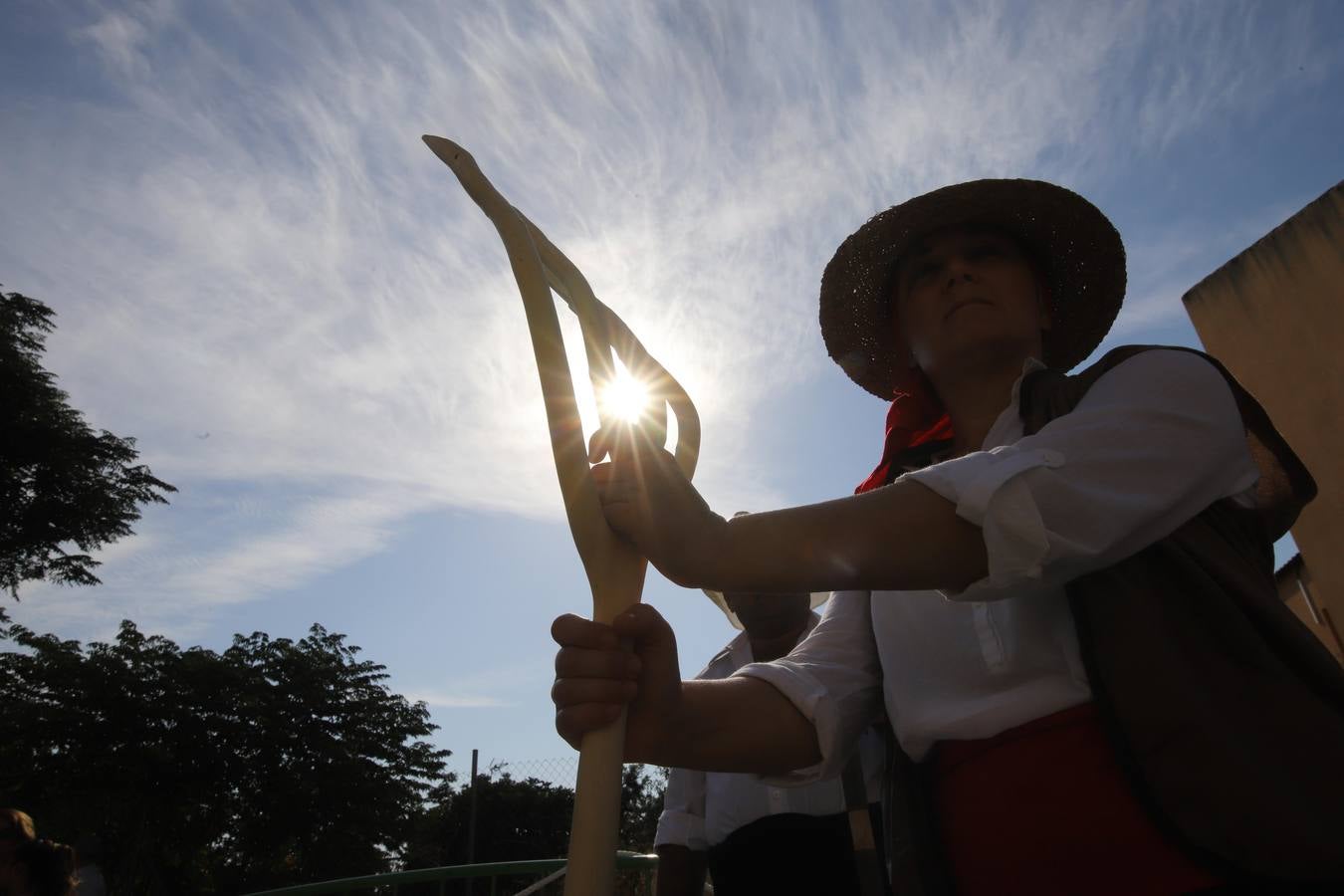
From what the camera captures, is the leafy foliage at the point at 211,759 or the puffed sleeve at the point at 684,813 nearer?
the puffed sleeve at the point at 684,813

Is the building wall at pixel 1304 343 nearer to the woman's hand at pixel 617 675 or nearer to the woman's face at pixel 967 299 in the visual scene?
the woman's face at pixel 967 299

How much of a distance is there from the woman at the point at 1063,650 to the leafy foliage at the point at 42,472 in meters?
19.3

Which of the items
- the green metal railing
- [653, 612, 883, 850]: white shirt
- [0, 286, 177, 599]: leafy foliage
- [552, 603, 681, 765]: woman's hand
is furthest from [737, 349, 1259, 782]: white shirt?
[0, 286, 177, 599]: leafy foliage

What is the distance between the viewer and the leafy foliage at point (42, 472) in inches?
620

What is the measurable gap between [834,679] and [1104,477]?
0.65 m

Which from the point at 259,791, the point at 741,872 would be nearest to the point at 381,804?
the point at 259,791

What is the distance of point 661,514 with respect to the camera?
85cm

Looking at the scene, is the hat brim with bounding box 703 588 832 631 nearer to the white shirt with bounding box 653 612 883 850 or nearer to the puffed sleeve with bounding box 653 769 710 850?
the white shirt with bounding box 653 612 883 850

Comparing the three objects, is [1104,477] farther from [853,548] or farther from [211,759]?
[211,759]

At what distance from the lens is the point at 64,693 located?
17656 mm

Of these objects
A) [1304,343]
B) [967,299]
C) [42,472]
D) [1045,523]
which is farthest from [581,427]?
[42,472]

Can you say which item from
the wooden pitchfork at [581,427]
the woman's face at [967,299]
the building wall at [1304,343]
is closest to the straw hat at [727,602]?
the woman's face at [967,299]

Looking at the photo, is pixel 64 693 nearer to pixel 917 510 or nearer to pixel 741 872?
pixel 741 872

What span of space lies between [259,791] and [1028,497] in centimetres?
2271
